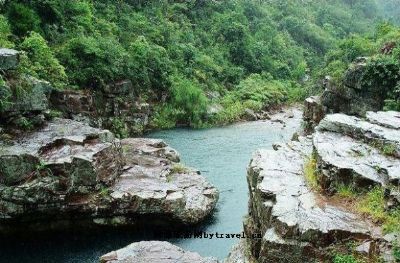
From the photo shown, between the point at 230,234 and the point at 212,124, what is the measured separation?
23.7 m

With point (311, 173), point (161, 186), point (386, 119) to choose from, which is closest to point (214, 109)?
point (161, 186)

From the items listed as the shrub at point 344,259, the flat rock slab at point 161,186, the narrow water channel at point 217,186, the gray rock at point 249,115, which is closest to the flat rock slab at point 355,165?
the shrub at point 344,259

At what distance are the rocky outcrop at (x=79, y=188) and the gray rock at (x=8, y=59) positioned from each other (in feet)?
10.7

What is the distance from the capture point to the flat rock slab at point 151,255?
45.4 ft

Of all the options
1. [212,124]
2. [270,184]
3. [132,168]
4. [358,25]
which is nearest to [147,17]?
[212,124]

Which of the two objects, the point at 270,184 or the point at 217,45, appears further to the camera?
the point at 217,45

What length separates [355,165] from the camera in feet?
46.3

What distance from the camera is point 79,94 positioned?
1284 inches

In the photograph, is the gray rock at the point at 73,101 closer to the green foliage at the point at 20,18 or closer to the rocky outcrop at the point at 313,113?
the green foliage at the point at 20,18

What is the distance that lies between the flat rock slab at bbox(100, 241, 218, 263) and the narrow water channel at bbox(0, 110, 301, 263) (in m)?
4.09

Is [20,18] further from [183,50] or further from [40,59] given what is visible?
[183,50]

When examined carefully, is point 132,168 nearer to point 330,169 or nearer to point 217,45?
point 330,169

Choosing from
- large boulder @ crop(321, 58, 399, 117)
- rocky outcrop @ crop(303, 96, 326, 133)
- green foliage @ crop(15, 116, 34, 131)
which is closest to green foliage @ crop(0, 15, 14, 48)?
green foliage @ crop(15, 116, 34, 131)

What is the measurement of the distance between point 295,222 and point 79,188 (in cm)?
1102
